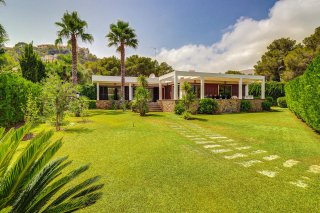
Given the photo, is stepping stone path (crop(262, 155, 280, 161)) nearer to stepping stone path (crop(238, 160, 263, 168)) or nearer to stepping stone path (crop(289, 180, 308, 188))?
stepping stone path (crop(238, 160, 263, 168))

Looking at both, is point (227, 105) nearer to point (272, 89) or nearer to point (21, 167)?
point (272, 89)

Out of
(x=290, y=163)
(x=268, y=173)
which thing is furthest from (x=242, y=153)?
(x=268, y=173)

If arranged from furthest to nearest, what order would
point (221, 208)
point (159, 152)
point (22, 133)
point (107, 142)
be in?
point (107, 142) < point (159, 152) < point (221, 208) < point (22, 133)

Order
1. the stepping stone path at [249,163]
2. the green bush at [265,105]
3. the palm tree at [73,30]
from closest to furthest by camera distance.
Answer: the stepping stone path at [249,163] → the palm tree at [73,30] → the green bush at [265,105]

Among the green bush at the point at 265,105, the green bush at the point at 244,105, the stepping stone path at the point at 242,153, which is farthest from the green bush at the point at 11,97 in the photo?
the green bush at the point at 265,105

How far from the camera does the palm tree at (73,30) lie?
1872 cm

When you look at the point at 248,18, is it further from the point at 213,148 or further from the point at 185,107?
the point at 213,148

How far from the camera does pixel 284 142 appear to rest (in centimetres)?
855

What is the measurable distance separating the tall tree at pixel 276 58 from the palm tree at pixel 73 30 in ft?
128

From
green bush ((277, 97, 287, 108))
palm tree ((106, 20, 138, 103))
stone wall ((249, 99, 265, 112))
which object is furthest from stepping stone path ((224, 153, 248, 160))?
green bush ((277, 97, 287, 108))

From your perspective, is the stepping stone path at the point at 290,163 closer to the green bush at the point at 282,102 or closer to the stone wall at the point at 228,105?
the stone wall at the point at 228,105

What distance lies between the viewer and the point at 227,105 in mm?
20672

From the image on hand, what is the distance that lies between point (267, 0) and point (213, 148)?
440 inches

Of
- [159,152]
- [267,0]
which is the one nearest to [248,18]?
[267,0]
